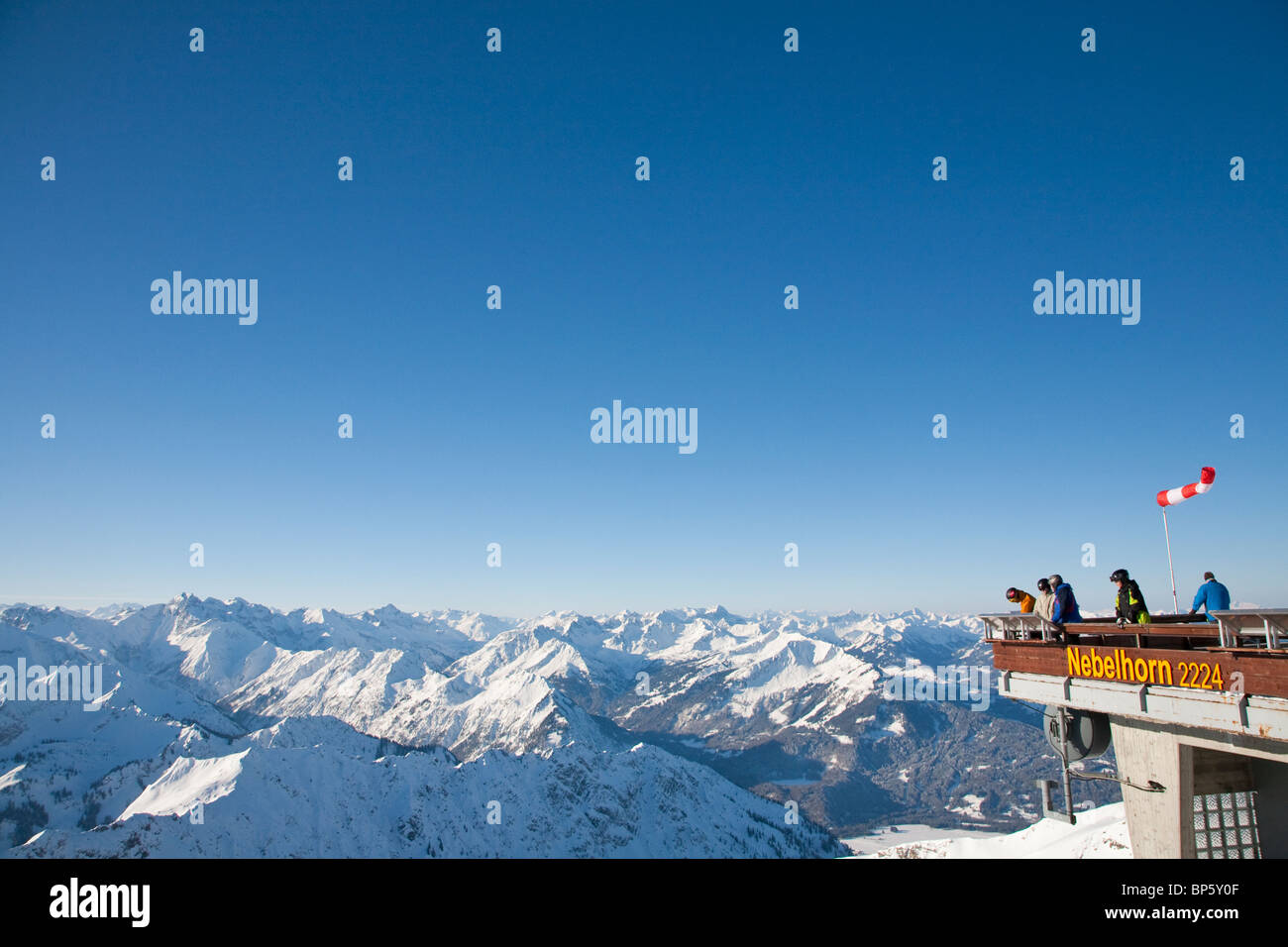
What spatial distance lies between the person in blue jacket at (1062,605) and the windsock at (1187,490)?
Answer: 136 inches

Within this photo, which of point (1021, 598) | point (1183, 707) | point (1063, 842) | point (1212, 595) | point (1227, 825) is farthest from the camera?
point (1063, 842)

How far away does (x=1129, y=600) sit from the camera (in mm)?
16938

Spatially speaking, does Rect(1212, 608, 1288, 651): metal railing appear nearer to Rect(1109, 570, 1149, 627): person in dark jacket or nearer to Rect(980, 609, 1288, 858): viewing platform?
Rect(980, 609, 1288, 858): viewing platform

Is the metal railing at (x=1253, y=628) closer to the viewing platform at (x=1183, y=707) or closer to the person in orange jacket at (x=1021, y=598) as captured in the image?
the viewing platform at (x=1183, y=707)

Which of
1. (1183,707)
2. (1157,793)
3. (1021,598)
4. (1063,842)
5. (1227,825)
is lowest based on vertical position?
(1063,842)

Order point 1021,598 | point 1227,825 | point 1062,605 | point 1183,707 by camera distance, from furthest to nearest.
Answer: point 1021,598 → point 1062,605 → point 1227,825 → point 1183,707

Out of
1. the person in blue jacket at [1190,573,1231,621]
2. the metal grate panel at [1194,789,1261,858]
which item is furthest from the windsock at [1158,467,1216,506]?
the metal grate panel at [1194,789,1261,858]

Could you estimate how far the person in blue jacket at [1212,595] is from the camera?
1510 cm

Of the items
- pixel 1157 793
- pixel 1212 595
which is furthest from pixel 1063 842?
pixel 1212 595

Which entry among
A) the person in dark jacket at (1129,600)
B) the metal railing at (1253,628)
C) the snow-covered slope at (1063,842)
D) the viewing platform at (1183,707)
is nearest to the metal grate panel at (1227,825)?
the viewing platform at (1183,707)

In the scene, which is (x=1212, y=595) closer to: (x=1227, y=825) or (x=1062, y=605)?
(x=1062, y=605)

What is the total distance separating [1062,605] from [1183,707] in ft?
14.9

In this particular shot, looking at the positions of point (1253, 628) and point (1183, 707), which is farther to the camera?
point (1183, 707)
